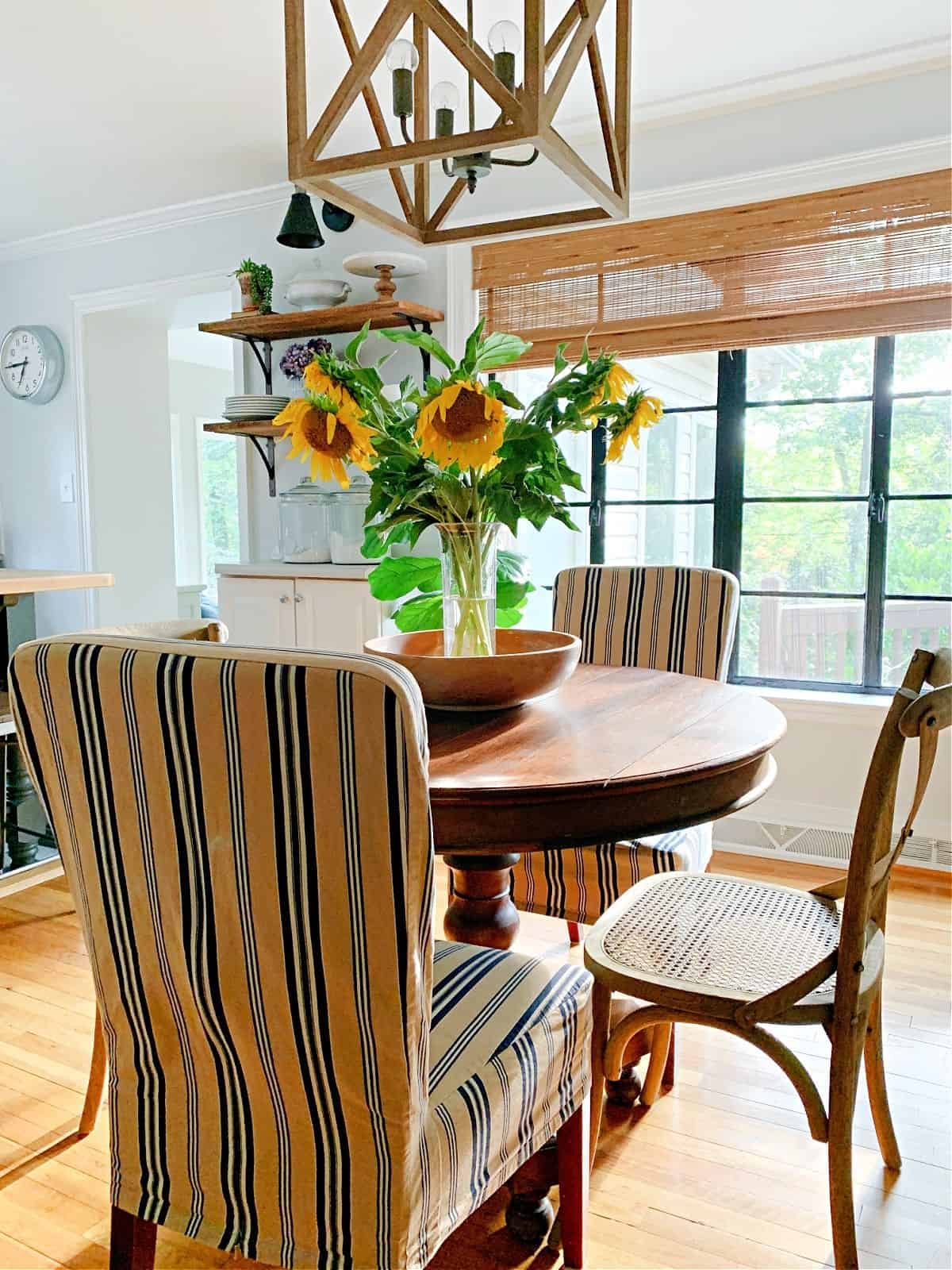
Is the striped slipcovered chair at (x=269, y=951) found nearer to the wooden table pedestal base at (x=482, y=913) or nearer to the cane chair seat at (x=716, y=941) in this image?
the cane chair seat at (x=716, y=941)

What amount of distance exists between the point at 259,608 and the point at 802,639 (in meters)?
1.92

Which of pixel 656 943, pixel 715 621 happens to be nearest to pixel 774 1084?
pixel 656 943

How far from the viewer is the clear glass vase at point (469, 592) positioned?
1.58 m

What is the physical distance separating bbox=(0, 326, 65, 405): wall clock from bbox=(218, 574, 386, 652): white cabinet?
167 centimetres

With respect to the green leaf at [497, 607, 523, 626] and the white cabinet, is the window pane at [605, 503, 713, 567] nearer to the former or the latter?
the white cabinet

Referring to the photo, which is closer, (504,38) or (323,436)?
(323,436)

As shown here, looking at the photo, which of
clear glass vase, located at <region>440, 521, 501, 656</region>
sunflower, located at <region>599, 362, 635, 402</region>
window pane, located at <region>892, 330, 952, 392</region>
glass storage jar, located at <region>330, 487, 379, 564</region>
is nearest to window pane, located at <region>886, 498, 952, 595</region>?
window pane, located at <region>892, 330, 952, 392</region>

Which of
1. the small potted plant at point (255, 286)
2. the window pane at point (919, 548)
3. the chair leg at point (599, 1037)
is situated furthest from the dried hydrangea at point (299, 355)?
the chair leg at point (599, 1037)

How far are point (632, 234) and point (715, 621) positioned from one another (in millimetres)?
1626

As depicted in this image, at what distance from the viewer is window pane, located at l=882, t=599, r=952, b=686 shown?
3088 millimetres

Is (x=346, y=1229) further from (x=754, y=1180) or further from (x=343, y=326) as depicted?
(x=343, y=326)

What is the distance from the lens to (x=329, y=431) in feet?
4.70

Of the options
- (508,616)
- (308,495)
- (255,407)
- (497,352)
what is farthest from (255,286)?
(497,352)

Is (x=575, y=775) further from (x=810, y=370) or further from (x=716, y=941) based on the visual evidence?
(x=810, y=370)
